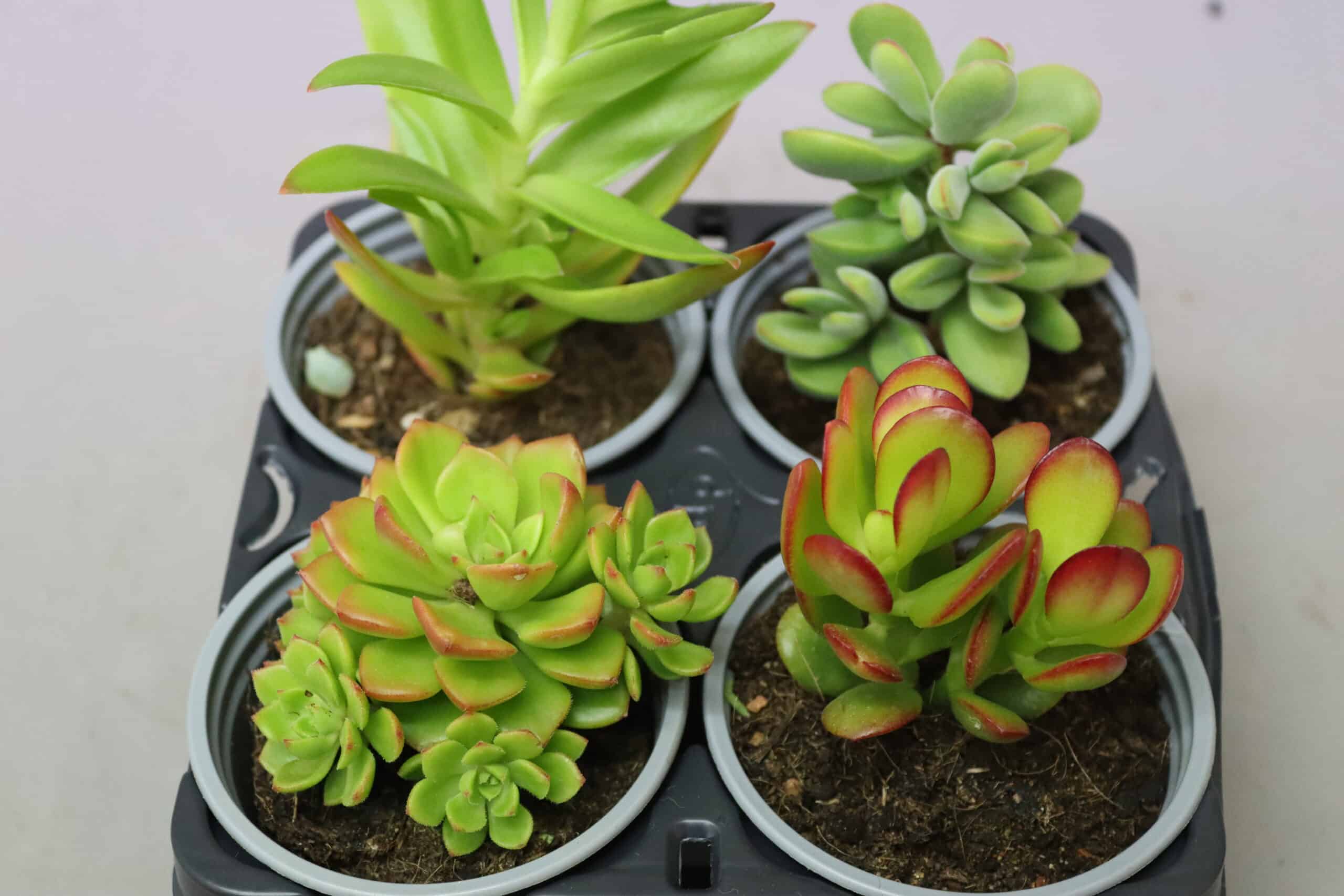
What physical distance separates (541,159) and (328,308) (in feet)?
1.03

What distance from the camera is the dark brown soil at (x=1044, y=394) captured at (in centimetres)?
121

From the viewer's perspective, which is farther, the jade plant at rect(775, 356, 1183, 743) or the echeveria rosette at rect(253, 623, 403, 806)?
the echeveria rosette at rect(253, 623, 403, 806)

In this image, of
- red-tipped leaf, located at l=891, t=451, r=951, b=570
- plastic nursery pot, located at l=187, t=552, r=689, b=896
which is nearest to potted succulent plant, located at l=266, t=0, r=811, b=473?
plastic nursery pot, located at l=187, t=552, r=689, b=896

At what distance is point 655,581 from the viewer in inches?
34.0

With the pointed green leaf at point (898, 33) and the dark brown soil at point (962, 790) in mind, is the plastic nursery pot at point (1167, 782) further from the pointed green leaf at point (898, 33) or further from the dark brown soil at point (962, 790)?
the pointed green leaf at point (898, 33)

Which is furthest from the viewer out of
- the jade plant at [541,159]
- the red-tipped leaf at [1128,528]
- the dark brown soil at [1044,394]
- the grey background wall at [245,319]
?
the grey background wall at [245,319]

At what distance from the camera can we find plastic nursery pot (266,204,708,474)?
1153 mm

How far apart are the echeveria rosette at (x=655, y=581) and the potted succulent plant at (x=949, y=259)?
260 millimetres

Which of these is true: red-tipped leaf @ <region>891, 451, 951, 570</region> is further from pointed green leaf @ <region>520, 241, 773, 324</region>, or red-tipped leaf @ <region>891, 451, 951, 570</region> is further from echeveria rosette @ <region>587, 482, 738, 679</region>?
pointed green leaf @ <region>520, 241, 773, 324</region>

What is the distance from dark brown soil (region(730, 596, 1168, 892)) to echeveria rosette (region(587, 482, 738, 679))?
0.36 feet

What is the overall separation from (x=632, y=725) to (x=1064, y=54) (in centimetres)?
130

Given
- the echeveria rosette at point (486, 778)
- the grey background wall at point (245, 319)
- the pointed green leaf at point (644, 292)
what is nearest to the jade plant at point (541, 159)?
the pointed green leaf at point (644, 292)

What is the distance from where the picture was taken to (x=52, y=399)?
156cm

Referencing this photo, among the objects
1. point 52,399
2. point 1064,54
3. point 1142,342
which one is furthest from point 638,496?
point 1064,54
